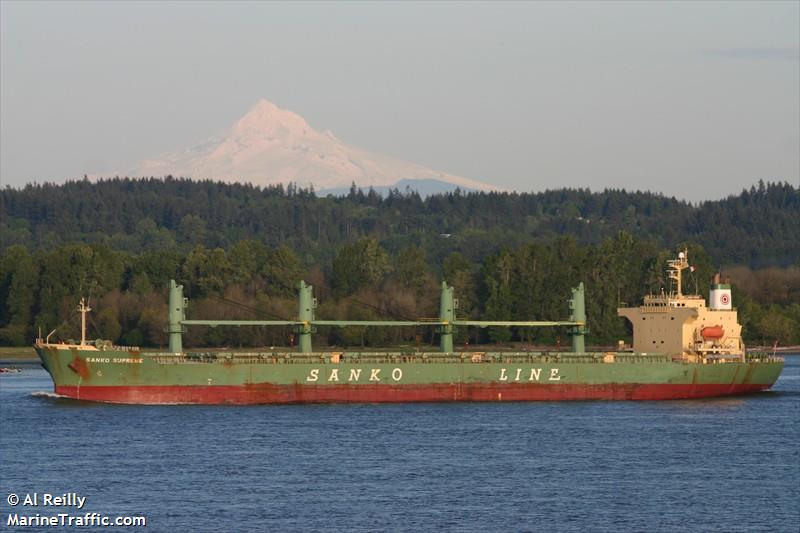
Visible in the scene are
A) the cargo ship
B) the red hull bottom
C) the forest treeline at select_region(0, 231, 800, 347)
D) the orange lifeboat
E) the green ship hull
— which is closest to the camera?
the green ship hull

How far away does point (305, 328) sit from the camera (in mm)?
83938

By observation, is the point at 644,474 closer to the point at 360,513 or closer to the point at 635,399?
the point at 360,513

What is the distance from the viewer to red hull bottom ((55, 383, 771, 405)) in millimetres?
77000

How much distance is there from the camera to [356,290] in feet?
530

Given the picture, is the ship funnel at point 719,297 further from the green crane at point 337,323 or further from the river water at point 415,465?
the river water at point 415,465

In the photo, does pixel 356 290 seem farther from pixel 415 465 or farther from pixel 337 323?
pixel 415 465

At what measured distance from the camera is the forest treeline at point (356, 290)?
14625 cm

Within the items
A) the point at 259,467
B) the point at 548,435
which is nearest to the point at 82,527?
the point at 259,467

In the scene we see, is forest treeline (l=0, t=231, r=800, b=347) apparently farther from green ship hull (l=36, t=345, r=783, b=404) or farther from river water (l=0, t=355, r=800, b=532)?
river water (l=0, t=355, r=800, b=532)

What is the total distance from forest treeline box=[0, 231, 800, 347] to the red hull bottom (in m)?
63.0

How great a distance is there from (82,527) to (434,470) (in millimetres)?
14850

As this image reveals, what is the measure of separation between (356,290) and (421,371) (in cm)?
8303

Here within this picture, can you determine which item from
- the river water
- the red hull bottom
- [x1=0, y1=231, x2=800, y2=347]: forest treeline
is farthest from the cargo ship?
[x1=0, y1=231, x2=800, y2=347]: forest treeline

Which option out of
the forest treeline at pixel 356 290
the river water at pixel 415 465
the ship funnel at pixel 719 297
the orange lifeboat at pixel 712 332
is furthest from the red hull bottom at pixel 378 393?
the forest treeline at pixel 356 290
